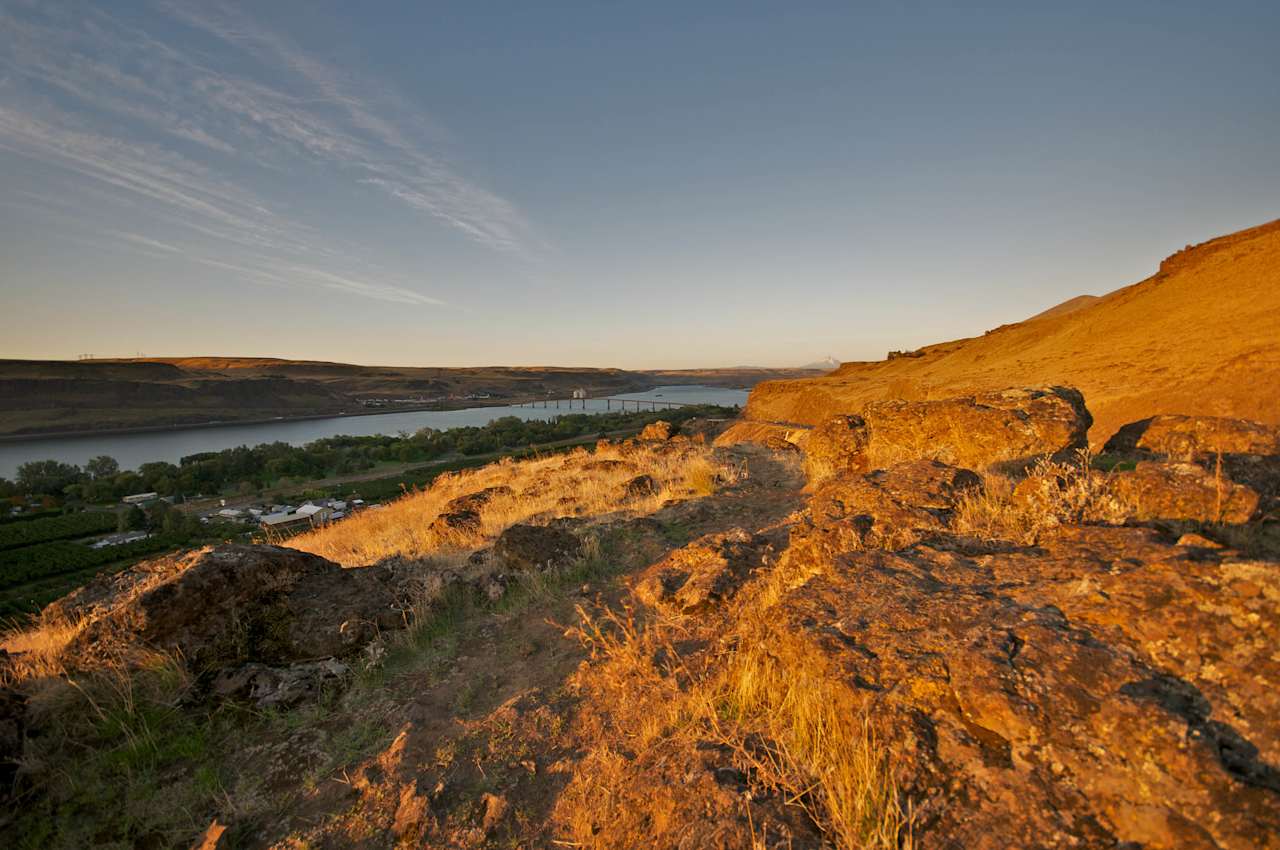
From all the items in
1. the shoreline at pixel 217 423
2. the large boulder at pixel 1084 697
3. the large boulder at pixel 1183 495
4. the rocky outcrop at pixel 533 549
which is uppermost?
the large boulder at pixel 1183 495

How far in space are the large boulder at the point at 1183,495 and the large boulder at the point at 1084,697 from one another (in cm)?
88

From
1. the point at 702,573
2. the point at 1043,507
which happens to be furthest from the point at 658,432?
the point at 1043,507

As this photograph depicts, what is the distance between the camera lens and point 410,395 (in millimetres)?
118250

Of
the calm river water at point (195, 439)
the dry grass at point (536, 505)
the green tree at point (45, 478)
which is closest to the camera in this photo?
the dry grass at point (536, 505)

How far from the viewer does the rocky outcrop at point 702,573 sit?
406 centimetres

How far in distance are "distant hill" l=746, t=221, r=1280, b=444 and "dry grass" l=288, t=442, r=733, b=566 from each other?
435 inches

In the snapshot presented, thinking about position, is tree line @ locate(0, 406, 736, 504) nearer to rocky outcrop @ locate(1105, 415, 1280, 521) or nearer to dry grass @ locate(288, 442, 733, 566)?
dry grass @ locate(288, 442, 733, 566)

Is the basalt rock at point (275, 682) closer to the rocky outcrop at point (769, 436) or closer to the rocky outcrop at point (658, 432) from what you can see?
the rocky outcrop at point (769, 436)

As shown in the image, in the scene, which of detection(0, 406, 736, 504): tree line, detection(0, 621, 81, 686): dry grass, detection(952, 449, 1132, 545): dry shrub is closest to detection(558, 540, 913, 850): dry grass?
detection(952, 449, 1132, 545): dry shrub

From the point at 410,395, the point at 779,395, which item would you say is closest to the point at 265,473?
the point at 779,395

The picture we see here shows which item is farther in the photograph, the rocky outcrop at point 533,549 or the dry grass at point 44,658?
the rocky outcrop at point 533,549

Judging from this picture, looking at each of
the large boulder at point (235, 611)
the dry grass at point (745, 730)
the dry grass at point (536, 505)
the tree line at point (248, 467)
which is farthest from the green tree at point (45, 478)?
the dry grass at point (745, 730)

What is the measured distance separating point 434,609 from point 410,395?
128m

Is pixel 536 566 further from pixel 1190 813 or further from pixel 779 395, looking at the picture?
pixel 779 395
